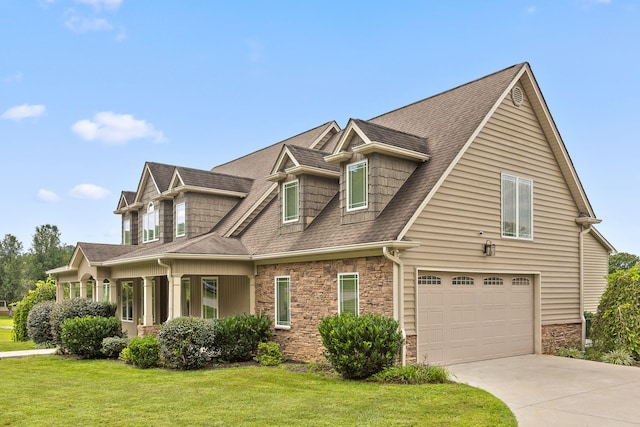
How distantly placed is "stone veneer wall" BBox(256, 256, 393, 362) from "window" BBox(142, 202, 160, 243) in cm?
802

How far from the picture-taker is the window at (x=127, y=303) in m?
23.6

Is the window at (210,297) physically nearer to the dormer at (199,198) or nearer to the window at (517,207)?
the dormer at (199,198)

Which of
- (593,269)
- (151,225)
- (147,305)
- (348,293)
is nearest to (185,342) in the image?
(147,305)

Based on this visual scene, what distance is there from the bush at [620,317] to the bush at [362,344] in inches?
276

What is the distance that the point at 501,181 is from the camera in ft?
48.4

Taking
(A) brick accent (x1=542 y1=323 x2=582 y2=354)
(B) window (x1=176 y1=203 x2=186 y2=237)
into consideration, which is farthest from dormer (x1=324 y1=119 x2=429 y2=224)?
(B) window (x1=176 y1=203 x2=186 y2=237)

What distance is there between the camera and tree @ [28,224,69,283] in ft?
189

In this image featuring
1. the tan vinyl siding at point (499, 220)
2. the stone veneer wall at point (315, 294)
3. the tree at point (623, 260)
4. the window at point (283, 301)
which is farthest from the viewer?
the tree at point (623, 260)

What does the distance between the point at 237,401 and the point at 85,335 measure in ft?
28.9

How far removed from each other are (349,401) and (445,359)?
4.44 meters

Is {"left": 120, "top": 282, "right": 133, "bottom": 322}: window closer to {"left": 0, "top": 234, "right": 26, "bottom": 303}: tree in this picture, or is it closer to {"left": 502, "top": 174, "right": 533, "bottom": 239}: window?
{"left": 502, "top": 174, "right": 533, "bottom": 239}: window

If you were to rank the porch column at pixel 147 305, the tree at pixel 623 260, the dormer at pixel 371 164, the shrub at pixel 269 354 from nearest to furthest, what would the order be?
1. the dormer at pixel 371 164
2. the shrub at pixel 269 354
3. the porch column at pixel 147 305
4. the tree at pixel 623 260

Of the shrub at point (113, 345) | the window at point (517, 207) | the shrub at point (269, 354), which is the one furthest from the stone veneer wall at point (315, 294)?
the window at point (517, 207)

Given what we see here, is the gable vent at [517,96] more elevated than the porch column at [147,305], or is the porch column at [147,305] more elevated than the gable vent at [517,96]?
the gable vent at [517,96]
